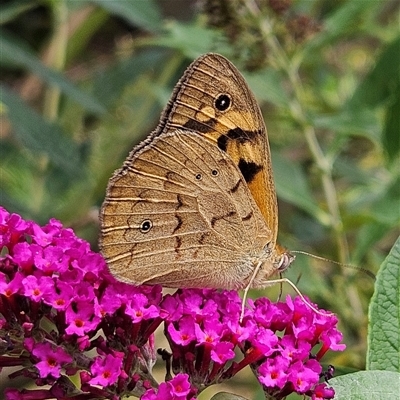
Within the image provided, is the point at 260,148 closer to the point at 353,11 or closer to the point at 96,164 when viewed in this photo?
the point at 353,11

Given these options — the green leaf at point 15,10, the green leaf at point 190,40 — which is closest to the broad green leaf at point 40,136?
the green leaf at point 15,10

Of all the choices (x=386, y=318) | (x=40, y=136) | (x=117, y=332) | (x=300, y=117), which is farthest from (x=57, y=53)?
(x=386, y=318)

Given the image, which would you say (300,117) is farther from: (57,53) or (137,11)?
(57,53)

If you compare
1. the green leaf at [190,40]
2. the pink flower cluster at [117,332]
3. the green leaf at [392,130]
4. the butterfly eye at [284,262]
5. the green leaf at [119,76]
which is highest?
the green leaf at [119,76]

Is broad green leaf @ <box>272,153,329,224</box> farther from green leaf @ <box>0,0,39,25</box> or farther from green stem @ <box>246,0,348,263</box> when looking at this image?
green leaf @ <box>0,0,39,25</box>

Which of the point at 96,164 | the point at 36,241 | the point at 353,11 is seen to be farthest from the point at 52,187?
the point at 36,241

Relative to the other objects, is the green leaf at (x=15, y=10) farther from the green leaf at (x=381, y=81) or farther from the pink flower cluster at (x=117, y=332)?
the pink flower cluster at (x=117, y=332)
